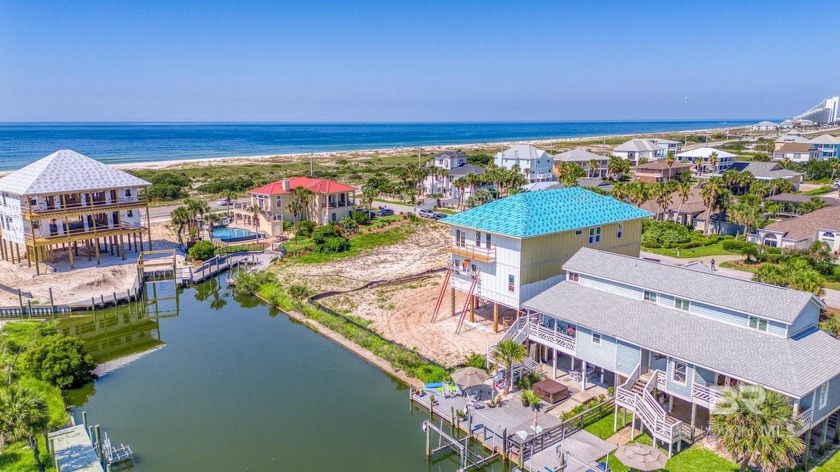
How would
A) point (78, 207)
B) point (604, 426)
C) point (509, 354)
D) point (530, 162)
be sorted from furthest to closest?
point (530, 162) < point (78, 207) < point (509, 354) < point (604, 426)

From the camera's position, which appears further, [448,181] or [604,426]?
[448,181]

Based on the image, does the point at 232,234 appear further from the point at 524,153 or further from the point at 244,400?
the point at 524,153

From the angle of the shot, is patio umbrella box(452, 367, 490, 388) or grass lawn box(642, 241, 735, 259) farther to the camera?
grass lawn box(642, 241, 735, 259)

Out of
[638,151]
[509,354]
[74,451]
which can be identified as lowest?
[74,451]

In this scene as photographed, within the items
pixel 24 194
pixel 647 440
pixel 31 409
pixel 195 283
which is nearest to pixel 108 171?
pixel 24 194

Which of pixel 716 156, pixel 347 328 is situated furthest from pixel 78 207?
pixel 716 156

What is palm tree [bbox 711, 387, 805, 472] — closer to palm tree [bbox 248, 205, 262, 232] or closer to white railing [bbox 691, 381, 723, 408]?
white railing [bbox 691, 381, 723, 408]

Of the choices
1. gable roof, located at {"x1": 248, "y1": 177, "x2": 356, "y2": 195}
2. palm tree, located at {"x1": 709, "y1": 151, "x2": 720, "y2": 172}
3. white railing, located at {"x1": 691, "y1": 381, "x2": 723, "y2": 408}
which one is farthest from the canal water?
palm tree, located at {"x1": 709, "y1": 151, "x2": 720, "y2": 172}
